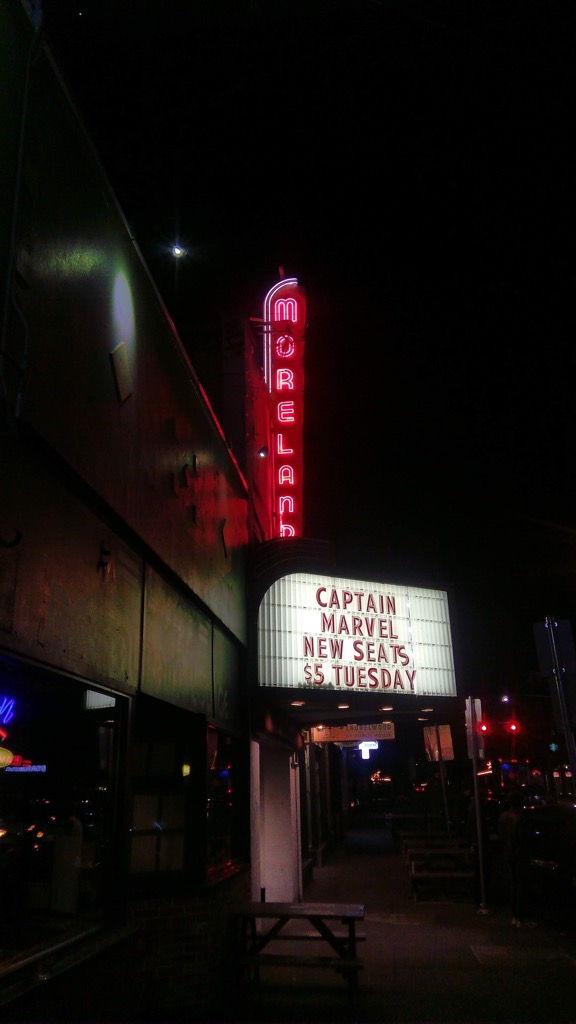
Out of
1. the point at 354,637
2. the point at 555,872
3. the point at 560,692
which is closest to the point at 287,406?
the point at 354,637

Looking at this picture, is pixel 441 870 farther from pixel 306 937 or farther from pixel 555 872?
pixel 306 937

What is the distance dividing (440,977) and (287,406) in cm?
923

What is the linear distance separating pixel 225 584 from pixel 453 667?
5.46 metres

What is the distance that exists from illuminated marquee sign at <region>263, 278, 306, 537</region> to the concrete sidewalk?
651 centimetres

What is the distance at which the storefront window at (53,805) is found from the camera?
14.4ft

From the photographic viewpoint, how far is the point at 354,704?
1170 centimetres

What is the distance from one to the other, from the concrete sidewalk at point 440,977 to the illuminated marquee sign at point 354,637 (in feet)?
11.4

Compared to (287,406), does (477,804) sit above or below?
below

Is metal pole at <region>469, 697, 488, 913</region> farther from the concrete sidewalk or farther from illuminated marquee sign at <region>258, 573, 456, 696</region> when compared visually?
illuminated marquee sign at <region>258, 573, 456, 696</region>

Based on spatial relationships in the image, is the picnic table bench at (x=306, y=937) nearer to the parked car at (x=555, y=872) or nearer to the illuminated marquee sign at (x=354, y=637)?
the illuminated marquee sign at (x=354, y=637)

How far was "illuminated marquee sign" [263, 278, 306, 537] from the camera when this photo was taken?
13.5 m

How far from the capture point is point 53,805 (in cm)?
486

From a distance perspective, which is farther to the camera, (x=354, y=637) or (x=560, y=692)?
(x=354, y=637)

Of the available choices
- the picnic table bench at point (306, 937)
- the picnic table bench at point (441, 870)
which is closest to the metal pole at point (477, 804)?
the picnic table bench at point (441, 870)
